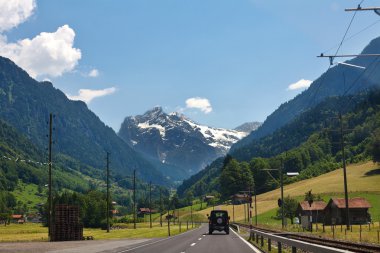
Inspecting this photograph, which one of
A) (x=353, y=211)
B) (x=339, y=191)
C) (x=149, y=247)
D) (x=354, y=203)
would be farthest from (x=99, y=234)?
(x=339, y=191)

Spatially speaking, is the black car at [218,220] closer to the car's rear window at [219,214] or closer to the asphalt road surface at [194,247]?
the car's rear window at [219,214]

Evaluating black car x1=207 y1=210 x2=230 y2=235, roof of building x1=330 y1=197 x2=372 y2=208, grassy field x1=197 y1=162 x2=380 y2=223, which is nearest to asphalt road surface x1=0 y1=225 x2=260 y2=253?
black car x1=207 y1=210 x2=230 y2=235

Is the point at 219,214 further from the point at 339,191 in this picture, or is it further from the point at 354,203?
the point at 339,191

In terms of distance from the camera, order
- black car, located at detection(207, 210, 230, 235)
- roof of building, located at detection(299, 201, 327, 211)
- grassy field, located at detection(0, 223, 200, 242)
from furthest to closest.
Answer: roof of building, located at detection(299, 201, 327, 211) < grassy field, located at detection(0, 223, 200, 242) < black car, located at detection(207, 210, 230, 235)

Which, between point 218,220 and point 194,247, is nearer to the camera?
point 194,247

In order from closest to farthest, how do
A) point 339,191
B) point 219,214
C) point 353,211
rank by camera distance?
point 219,214, point 353,211, point 339,191

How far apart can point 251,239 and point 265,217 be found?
352 ft

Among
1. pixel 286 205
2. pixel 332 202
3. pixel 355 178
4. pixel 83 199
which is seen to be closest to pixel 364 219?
pixel 332 202

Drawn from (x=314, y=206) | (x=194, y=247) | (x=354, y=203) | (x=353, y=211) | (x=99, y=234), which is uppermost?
(x=194, y=247)

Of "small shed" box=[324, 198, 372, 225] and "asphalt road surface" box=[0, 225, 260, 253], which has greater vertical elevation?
"asphalt road surface" box=[0, 225, 260, 253]

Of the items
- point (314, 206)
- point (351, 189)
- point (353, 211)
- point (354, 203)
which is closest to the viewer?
point (353, 211)

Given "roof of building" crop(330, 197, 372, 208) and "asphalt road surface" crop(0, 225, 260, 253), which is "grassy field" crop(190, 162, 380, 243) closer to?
"roof of building" crop(330, 197, 372, 208)

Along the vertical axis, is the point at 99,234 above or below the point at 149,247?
below

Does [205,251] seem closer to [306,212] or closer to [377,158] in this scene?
[306,212]
